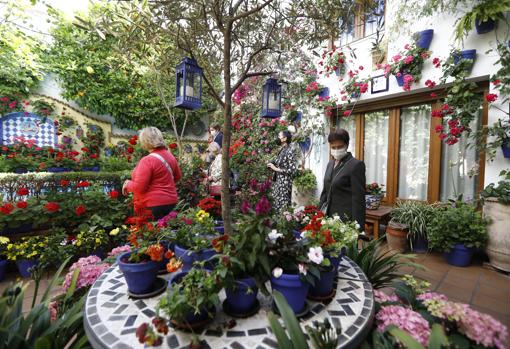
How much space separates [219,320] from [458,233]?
3.33 metres

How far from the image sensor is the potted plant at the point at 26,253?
267cm

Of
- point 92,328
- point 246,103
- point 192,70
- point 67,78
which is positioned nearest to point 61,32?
point 67,78

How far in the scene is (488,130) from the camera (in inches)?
116

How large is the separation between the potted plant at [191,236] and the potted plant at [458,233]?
3.08 metres

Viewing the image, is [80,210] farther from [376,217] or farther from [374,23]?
[374,23]

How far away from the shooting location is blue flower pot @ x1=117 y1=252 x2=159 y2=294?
3.47ft

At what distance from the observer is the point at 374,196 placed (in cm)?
402

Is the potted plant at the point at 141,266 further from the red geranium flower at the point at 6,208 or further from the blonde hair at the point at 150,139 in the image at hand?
the red geranium flower at the point at 6,208

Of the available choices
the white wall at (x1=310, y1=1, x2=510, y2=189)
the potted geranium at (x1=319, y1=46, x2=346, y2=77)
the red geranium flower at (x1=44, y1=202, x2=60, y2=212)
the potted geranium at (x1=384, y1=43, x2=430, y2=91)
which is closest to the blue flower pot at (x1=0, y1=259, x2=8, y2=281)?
the red geranium flower at (x1=44, y1=202, x2=60, y2=212)

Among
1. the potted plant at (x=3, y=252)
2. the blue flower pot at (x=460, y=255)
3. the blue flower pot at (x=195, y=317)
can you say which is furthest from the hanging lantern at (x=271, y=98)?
the potted plant at (x=3, y=252)

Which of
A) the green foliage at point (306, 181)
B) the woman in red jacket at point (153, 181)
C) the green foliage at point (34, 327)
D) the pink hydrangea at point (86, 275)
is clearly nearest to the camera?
the green foliage at point (34, 327)

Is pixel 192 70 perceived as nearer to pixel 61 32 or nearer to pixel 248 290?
pixel 248 290

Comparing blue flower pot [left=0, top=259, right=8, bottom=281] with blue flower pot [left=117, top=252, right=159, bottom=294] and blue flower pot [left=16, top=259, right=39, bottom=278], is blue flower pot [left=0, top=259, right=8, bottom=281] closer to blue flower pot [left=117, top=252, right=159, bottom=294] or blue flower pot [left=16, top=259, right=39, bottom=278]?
blue flower pot [left=16, top=259, right=39, bottom=278]

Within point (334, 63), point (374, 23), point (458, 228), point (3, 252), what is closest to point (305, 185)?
point (334, 63)
